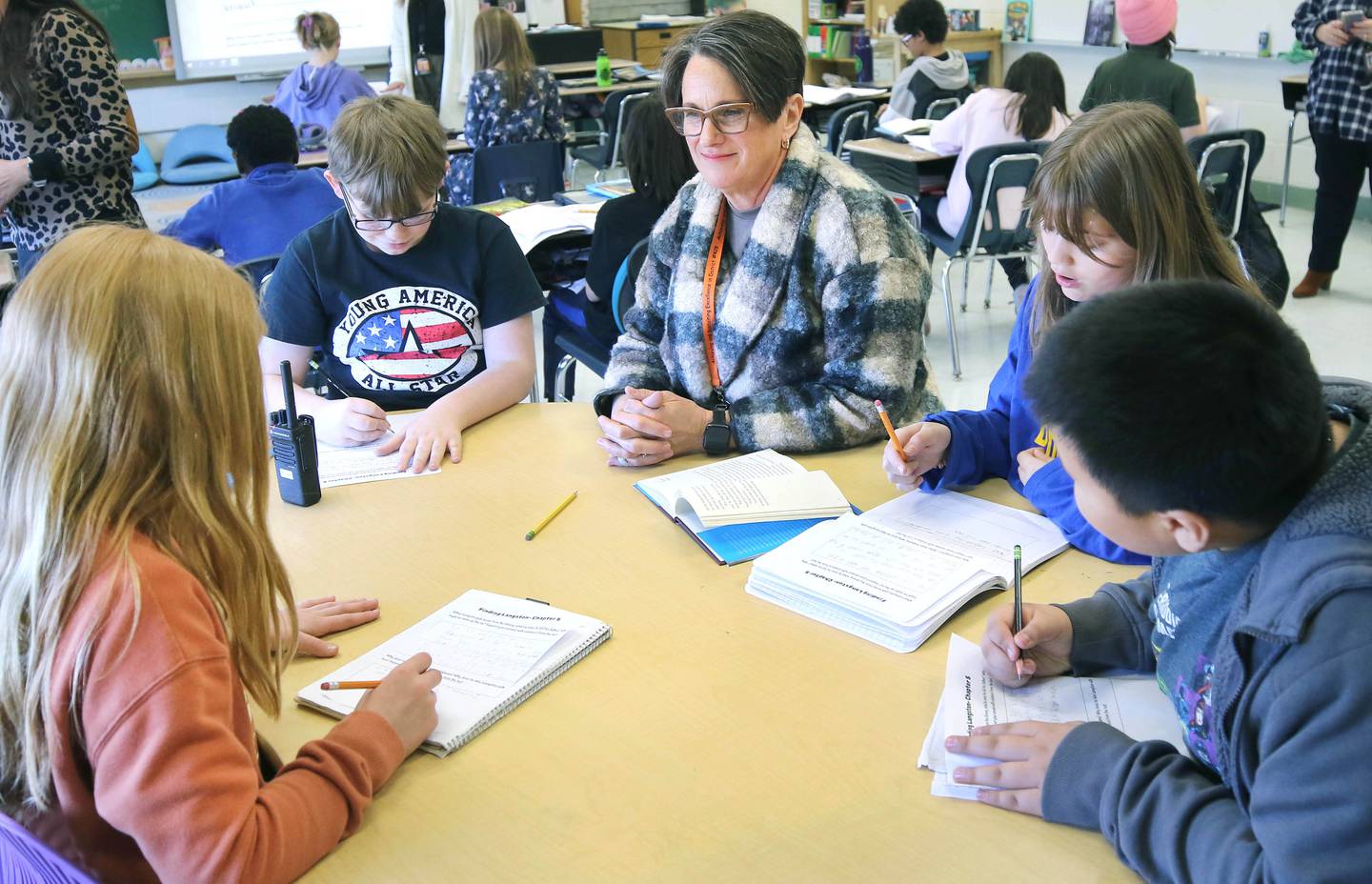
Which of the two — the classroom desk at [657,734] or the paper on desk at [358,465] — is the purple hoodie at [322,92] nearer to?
the paper on desk at [358,465]

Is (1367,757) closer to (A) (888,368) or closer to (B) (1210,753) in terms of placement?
(B) (1210,753)

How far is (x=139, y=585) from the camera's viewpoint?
3.02ft

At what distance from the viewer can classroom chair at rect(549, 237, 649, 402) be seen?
276cm

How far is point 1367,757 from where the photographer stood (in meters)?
0.77

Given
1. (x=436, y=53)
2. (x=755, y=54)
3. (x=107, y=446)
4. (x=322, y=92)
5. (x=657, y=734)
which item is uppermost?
(x=436, y=53)

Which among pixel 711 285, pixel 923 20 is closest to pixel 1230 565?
pixel 711 285

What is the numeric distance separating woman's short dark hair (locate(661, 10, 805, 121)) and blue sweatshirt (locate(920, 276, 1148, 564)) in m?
0.51

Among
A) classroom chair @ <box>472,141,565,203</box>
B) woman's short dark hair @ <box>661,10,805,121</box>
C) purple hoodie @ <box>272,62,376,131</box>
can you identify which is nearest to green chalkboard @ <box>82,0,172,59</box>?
purple hoodie @ <box>272,62,376,131</box>

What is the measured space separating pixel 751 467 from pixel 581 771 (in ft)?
2.38

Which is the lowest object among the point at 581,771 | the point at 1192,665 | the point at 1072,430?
the point at 581,771

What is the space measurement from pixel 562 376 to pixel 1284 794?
3.05 meters

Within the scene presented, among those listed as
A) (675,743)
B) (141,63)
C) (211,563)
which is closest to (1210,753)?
(675,743)

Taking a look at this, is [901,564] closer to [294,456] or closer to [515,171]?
[294,456]

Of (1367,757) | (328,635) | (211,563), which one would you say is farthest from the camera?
(328,635)
